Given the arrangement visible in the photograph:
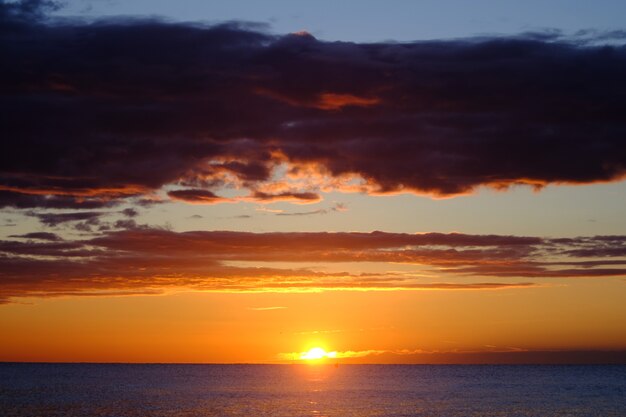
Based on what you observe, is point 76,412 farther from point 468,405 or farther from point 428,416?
point 468,405

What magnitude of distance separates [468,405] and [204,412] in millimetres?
34463

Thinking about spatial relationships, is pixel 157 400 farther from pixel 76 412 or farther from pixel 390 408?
pixel 390 408

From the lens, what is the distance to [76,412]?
9344 cm

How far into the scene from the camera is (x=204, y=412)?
313 feet

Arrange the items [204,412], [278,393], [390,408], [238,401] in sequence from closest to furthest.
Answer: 1. [204,412]
2. [390,408]
3. [238,401]
4. [278,393]

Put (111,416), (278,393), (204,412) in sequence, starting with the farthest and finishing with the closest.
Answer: (278,393) < (204,412) < (111,416)

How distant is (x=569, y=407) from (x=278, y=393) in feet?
165

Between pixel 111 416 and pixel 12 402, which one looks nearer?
pixel 111 416

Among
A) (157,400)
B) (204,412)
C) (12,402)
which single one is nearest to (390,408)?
(204,412)

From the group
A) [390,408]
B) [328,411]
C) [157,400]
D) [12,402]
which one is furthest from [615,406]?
[12,402]

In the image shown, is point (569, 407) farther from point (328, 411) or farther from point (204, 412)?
point (204, 412)

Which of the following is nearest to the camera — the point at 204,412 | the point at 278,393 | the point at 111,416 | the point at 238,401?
the point at 111,416

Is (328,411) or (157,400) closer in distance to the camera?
(328,411)

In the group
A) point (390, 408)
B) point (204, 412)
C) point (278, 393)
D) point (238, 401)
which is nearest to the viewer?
point (204, 412)
